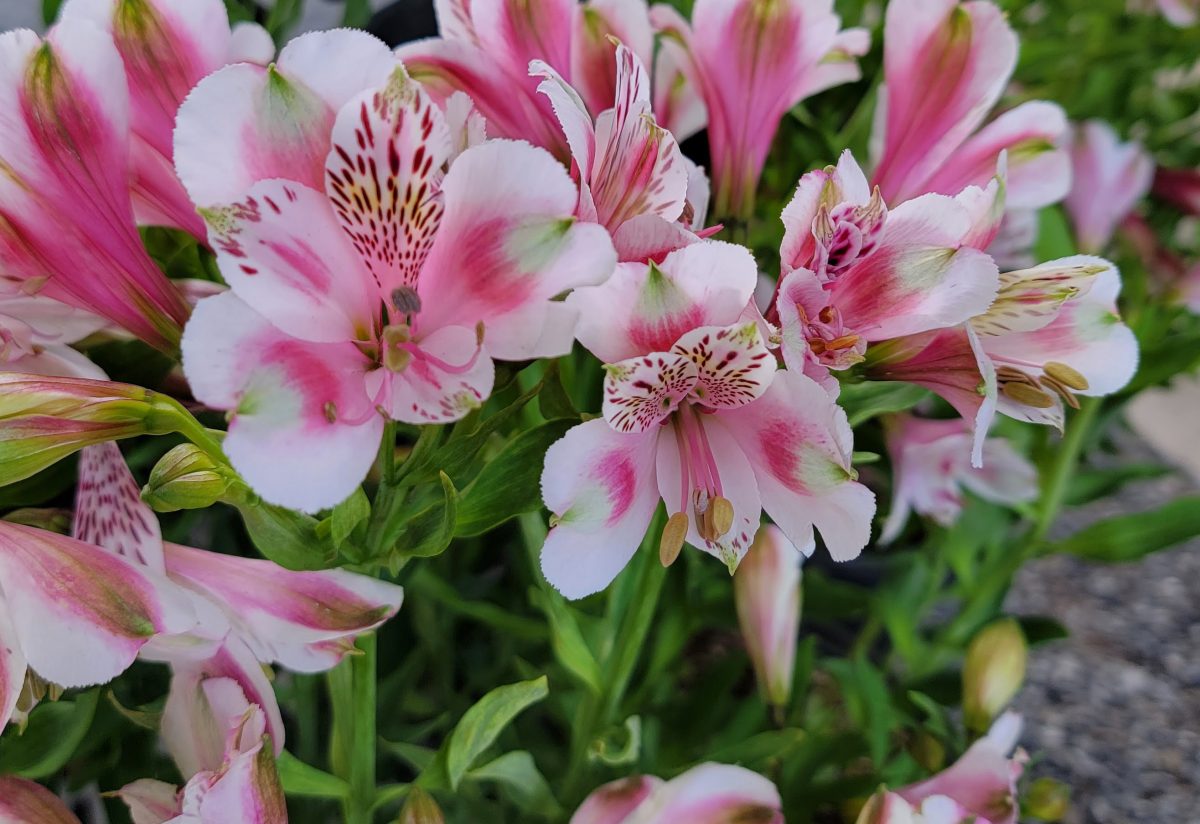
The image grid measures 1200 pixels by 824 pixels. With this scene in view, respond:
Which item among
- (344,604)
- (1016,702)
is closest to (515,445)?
(344,604)

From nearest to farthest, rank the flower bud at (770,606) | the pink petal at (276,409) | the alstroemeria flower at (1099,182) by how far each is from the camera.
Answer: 1. the pink petal at (276,409)
2. the flower bud at (770,606)
3. the alstroemeria flower at (1099,182)

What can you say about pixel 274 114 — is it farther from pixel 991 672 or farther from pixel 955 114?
pixel 991 672

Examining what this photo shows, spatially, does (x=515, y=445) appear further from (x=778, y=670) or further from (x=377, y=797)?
(x=778, y=670)

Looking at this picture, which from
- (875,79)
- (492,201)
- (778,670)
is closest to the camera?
(492,201)

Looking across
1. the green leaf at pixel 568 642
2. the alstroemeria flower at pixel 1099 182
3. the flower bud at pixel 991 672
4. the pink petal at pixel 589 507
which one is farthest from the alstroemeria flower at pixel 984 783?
the alstroemeria flower at pixel 1099 182

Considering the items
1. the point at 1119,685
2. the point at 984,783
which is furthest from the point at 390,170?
the point at 1119,685

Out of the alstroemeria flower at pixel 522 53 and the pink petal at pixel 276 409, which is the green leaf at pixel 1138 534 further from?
the pink petal at pixel 276 409
